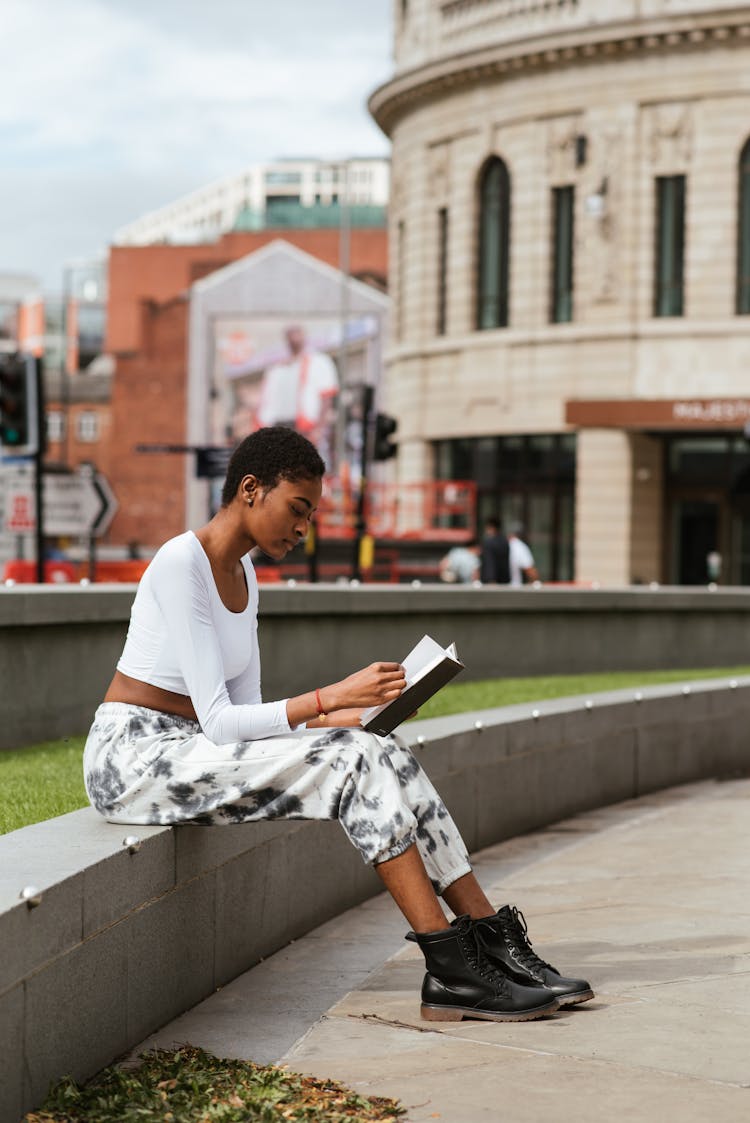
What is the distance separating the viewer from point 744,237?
35.1 meters

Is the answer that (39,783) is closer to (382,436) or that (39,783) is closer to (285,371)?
(382,436)

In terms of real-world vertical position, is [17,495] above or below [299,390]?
below

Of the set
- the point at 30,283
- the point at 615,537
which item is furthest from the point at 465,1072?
the point at 30,283

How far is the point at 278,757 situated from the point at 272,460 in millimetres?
837

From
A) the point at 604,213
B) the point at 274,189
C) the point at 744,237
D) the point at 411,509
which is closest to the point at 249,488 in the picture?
the point at 744,237

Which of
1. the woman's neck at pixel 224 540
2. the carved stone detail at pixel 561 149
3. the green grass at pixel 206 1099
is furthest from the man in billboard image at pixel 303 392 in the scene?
the green grass at pixel 206 1099

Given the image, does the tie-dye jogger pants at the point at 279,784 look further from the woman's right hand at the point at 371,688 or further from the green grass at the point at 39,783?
the green grass at the point at 39,783

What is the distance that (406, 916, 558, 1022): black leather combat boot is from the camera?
16.5ft

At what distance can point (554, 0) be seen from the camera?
3600 centimetres

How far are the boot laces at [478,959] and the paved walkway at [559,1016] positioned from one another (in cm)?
12

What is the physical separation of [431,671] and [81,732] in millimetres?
4640

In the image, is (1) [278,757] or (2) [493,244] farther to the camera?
(2) [493,244]

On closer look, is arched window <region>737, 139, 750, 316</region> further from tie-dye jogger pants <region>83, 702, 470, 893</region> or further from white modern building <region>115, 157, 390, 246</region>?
white modern building <region>115, 157, 390, 246</region>

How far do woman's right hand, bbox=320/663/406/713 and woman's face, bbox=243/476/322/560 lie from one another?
0.46 m
